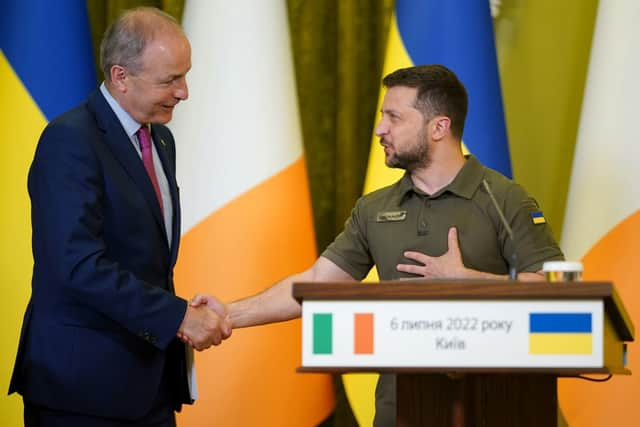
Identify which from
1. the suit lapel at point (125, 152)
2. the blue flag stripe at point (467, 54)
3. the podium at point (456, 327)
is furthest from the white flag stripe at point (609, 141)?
the podium at point (456, 327)

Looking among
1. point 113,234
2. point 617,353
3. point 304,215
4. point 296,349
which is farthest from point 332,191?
point 617,353

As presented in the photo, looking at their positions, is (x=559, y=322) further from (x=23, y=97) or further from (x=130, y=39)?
(x=23, y=97)

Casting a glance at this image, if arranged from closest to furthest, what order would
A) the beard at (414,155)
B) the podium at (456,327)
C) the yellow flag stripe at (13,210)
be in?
1. the podium at (456,327)
2. the beard at (414,155)
3. the yellow flag stripe at (13,210)

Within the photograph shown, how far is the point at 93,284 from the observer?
2.14 metres

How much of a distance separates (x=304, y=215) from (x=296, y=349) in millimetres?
439

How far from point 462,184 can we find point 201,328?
0.84 meters

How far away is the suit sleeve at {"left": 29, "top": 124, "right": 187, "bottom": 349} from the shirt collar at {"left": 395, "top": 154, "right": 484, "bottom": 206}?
2.56ft

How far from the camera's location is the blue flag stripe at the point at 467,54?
10.2 ft

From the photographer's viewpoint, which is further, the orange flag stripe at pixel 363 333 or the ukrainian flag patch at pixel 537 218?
the ukrainian flag patch at pixel 537 218

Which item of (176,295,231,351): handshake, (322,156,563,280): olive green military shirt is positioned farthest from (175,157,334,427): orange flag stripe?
(176,295,231,351): handshake

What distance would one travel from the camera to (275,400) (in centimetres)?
302

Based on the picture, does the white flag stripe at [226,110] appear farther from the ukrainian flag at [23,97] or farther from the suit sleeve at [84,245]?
the suit sleeve at [84,245]

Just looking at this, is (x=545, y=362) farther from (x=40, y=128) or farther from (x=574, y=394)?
(x=40, y=128)

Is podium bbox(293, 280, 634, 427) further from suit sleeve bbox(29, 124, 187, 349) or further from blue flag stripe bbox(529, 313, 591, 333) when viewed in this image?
suit sleeve bbox(29, 124, 187, 349)
